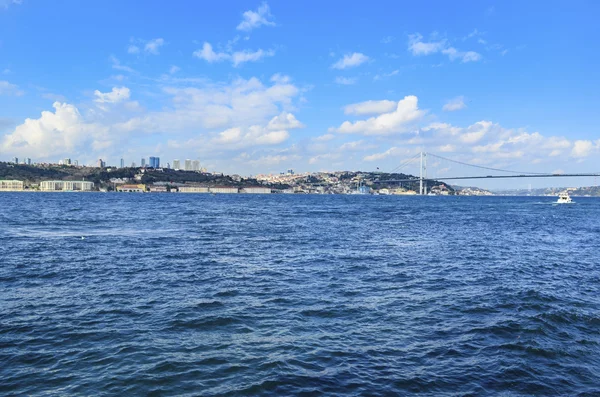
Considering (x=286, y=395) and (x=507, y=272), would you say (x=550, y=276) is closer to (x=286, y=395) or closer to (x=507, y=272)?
(x=507, y=272)

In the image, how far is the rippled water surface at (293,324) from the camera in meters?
8.46

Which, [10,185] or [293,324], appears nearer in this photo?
[293,324]

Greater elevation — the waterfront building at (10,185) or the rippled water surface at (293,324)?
the waterfront building at (10,185)

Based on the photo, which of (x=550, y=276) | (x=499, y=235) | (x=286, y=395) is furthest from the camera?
(x=499, y=235)

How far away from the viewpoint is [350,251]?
2584 cm

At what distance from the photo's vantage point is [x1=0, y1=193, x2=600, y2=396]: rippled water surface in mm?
8461

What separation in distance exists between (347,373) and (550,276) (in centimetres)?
1520

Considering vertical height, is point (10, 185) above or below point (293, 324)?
above

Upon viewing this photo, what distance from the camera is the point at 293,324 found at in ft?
38.4

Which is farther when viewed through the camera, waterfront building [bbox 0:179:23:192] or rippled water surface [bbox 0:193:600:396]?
waterfront building [bbox 0:179:23:192]

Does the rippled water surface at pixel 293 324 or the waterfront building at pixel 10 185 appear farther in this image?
the waterfront building at pixel 10 185

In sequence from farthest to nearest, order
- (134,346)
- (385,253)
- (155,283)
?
(385,253)
(155,283)
(134,346)

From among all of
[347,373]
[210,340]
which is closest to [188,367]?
[210,340]

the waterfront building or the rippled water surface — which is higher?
the waterfront building
